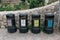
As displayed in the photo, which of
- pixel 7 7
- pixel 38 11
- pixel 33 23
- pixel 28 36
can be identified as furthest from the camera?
pixel 7 7

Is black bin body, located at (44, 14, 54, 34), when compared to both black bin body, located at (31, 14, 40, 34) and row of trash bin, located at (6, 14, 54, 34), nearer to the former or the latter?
row of trash bin, located at (6, 14, 54, 34)

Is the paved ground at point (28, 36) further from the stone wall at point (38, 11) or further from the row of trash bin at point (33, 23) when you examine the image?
the stone wall at point (38, 11)

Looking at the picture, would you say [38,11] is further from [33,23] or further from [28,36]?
[28,36]

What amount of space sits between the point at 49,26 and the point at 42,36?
0.39 m

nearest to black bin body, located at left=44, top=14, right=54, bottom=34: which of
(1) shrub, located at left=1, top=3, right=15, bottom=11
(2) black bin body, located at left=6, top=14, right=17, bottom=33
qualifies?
(2) black bin body, located at left=6, top=14, right=17, bottom=33

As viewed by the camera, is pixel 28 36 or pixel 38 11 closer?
pixel 28 36

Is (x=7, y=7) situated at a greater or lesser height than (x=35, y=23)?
greater

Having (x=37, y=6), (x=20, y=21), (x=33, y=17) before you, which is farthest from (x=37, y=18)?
(x=37, y=6)

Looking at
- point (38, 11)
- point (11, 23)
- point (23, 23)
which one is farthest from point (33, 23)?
point (11, 23)

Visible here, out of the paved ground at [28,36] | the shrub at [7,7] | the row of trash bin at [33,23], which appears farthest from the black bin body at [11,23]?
the shrub at [7,7]

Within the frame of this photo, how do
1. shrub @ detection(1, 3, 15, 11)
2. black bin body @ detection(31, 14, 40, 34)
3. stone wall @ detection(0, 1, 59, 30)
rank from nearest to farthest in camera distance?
black bin body @ detection(31, 14, 40, 34) → stone wall @ detection(0, 1, 59, 30) → shrub @ detection(1, 3, 15, 11)

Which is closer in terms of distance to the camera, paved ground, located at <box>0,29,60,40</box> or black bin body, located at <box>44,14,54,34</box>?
paved ground, located at <box>0,29,60,40</box>

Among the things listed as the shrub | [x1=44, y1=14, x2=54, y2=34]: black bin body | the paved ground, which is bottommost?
the paved ground

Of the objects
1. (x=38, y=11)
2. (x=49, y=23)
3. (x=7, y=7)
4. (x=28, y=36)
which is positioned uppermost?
(x=7, y=7)
